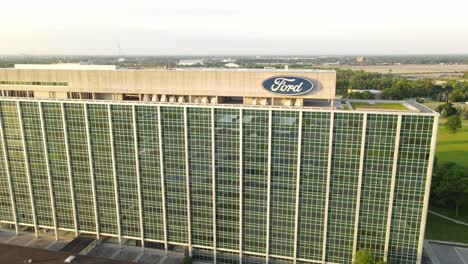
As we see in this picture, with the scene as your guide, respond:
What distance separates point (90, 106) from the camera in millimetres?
62688

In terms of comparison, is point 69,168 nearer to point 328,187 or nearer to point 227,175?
point 227,175

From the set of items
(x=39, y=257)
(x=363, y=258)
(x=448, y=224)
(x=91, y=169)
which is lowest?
(x=448, y=224)

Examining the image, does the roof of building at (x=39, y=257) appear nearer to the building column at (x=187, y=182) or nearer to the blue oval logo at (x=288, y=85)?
the building column at (x=187, y=182)

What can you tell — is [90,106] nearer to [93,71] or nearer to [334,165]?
[93,71]

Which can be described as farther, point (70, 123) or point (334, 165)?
point (70, 123)

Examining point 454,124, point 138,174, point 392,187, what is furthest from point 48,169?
point 454,124

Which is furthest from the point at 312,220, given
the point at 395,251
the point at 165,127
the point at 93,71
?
the point at 93,71

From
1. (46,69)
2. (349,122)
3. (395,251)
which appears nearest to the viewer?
(349,122)

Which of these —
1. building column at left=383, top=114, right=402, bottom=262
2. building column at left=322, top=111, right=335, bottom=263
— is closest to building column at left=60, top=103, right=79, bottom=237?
building column at left=322, top=111, right=335, bottom=263

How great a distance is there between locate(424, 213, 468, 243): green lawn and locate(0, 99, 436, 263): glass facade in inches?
956

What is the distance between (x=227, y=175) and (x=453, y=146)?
406 feet

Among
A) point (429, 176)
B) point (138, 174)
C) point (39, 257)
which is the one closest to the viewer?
point (429, 176)

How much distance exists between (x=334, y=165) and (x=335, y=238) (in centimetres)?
1423

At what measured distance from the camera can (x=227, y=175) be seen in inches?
2400
